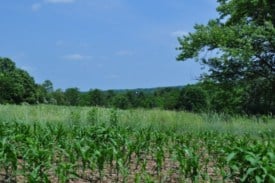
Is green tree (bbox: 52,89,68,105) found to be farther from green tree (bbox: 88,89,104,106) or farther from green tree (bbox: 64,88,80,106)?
green tree (bbox: 88,89,104,106)

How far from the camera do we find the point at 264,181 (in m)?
5.22

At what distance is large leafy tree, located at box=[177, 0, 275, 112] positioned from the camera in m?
21.9

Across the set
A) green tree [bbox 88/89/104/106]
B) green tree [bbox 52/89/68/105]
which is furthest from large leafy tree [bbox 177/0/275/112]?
green tree [bbox 52/89/68/105]

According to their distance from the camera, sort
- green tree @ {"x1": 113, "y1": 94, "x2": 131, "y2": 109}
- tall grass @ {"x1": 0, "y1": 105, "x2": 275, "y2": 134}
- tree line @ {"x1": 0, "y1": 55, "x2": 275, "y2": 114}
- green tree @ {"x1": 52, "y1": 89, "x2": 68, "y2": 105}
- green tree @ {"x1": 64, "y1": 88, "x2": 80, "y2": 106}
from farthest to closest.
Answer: green tree @ {"x1": 64, "y1": 88, "x2": 80, "y2": 106} < green tree @ {"x1": 52, "y1": 89, "x2": 68, "y2": 105} < green tree @ {"x1": 113, "y1": 94, "x2": 131, "y2": 109} < tree line @ {"x1": 0, "y1": 55, "x2": 275, "y2": 114} < tall grass @ {"x1": 0, "y1": 105, "x2": 275, "y2": 134}

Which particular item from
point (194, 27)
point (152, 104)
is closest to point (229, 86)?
point (194, 27)

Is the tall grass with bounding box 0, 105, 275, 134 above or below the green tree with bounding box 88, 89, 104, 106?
below

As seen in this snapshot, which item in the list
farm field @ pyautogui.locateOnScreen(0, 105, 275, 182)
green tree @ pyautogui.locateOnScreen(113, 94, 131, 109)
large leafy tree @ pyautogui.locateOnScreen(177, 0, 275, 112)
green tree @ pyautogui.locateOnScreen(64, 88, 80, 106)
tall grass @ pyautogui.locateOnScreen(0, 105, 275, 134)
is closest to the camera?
farm field @ pyautogui.locateOnScreen(0, 105, 275, 182)

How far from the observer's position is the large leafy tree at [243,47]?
71.9ft

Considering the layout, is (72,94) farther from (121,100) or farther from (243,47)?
(243,47)

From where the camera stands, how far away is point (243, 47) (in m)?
21.7

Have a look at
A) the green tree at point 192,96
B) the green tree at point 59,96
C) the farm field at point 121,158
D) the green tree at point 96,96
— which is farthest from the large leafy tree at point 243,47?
the green tree at point 59,96

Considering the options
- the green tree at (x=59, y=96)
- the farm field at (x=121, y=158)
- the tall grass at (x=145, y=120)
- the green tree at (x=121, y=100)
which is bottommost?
the farm field at (x=121, y=158)

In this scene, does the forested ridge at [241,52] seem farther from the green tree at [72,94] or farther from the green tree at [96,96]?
the green tree at [72,94]

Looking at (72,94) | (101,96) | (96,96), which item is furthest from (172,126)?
(72,94)
